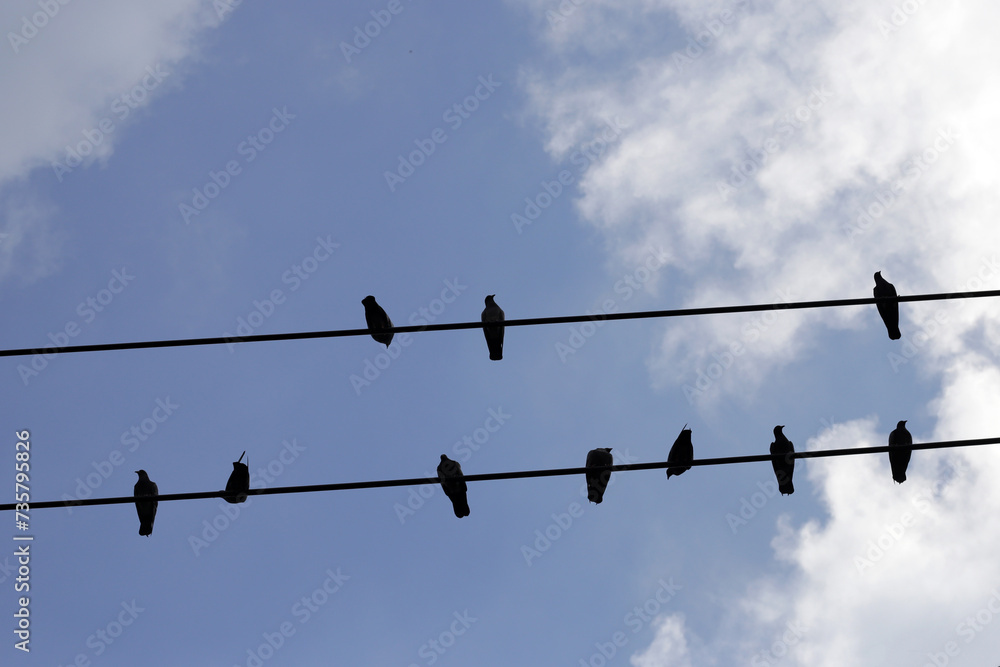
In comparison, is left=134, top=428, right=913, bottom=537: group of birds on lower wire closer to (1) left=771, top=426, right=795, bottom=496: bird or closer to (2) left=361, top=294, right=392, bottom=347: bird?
(1) left=771, top=426, right=795, bottom=496: bird

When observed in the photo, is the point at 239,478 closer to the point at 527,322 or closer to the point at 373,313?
the point at 373,313

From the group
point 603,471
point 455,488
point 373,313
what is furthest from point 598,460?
point 373,313

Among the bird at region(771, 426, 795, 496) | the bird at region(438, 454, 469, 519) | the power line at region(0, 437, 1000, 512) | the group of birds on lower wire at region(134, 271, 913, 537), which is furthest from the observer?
the bird at region(771, 426, 795, 496)

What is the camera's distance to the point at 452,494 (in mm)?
10867

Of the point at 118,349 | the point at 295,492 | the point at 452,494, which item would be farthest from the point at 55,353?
the point at 452,494

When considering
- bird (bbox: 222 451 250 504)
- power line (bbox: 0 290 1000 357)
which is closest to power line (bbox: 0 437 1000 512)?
power line (bbox: 0 290 1000 357)

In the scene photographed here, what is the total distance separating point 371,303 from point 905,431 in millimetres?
7092

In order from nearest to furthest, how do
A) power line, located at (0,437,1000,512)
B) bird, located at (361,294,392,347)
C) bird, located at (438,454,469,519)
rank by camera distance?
power line, located at (0,437,1000,512)
bird, located at (438,454,469,519)
bird, located at (361,294,392,347)

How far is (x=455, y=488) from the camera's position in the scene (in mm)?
10805

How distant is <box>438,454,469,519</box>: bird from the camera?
10.8m

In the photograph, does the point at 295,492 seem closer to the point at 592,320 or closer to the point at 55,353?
the point at 55,353

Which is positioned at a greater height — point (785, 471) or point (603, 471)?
point (785, 471)

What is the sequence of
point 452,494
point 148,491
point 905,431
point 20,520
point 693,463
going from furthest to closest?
point 148,491 → point 905,431 → point 452,494 → point 20,520 → point 693,463

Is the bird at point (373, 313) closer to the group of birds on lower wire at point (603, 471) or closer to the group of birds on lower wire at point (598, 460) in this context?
the group of birds on lower wire at point (598, 460)
